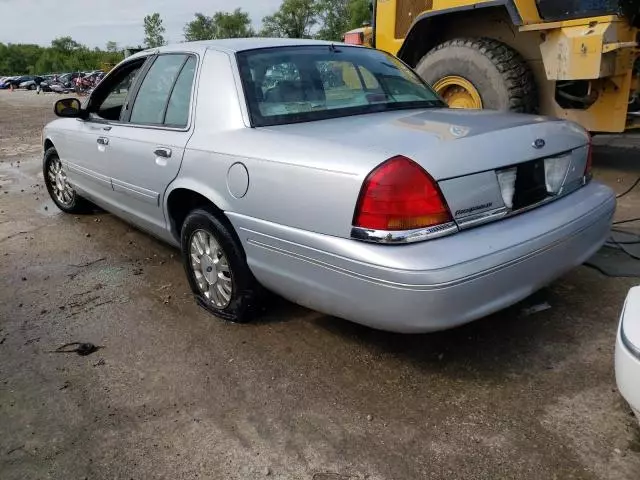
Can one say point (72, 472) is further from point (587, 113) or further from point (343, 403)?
point (587, 113)

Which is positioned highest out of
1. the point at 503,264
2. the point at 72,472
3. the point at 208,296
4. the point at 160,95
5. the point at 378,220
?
the point at 160,95

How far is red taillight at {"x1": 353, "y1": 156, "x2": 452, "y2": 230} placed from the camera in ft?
7.38

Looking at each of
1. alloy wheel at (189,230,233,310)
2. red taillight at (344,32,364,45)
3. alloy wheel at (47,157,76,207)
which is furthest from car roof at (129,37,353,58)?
red taillight at (344,32,364,45)

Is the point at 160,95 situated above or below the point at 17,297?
above

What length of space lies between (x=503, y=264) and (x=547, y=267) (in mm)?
379

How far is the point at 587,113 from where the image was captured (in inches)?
209

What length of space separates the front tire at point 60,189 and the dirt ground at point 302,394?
188 centimetres

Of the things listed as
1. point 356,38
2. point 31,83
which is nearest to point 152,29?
point 31,83

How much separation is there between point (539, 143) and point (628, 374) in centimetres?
123

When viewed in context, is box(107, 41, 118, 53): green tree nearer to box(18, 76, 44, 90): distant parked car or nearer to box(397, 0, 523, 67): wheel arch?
box(18, 76, 44, 90): distant parked car

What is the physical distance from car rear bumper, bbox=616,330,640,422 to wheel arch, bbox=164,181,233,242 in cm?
191

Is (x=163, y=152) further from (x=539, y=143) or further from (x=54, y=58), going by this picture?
(x=54, y=58)

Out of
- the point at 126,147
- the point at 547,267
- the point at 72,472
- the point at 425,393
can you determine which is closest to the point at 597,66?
the point at 547,267

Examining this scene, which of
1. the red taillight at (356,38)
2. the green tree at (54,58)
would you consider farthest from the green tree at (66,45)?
the red taillight at (356,38)
